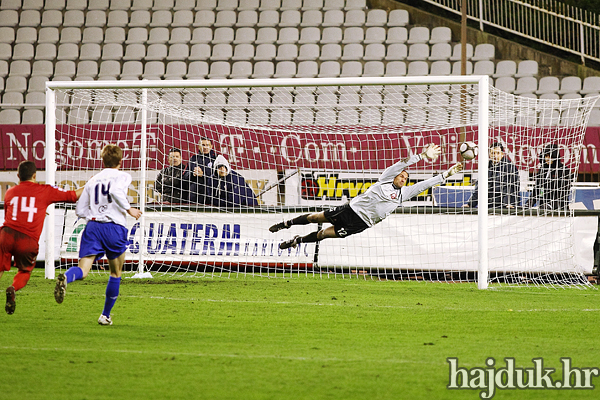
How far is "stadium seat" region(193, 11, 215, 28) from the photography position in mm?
21156

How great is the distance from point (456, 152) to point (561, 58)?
7.73 m

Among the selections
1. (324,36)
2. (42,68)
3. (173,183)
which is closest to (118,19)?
(42,68)

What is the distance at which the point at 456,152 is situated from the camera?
14477 millimetres

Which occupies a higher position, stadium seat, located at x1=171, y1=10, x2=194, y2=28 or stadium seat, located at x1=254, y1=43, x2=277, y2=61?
stadium seat, located at x1=171, y1=10, x2=194, y2=28

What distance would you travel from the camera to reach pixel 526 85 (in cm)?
1848

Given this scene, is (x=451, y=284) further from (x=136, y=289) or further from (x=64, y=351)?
(x=64, y=351)

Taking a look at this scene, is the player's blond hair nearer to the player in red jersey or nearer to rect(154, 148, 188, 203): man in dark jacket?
the player in red jersey

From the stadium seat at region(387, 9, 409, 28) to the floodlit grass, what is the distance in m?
12.7

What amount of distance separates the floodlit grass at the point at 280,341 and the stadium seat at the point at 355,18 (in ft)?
41.7

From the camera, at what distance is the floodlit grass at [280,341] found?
4.15m

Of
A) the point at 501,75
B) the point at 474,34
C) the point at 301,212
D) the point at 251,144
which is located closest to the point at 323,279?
the point at 301,212

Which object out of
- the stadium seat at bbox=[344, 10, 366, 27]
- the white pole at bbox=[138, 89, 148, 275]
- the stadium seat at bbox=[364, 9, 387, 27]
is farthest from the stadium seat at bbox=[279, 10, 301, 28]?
the white pole at bbox=[138, 89, 148, 275]

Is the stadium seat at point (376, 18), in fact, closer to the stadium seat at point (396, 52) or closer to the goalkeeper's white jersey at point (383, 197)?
the stadium seat at point (396, 52)

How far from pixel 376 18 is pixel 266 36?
3158 mm
